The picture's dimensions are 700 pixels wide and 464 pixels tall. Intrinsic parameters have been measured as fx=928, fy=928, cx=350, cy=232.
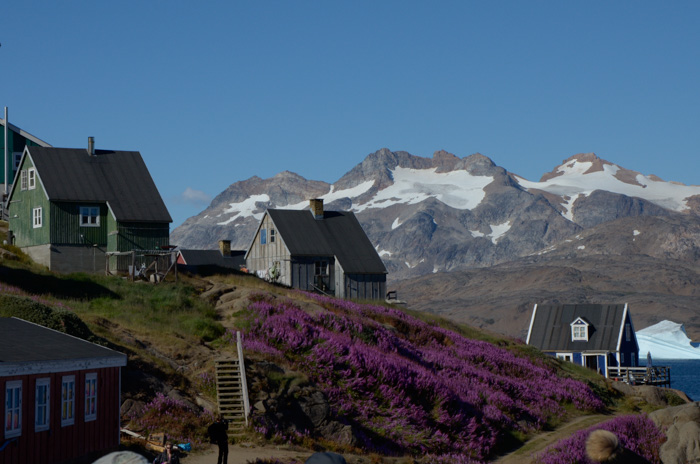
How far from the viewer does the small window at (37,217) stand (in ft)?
172

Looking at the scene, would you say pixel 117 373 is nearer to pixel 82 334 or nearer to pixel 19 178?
pixel 82 334

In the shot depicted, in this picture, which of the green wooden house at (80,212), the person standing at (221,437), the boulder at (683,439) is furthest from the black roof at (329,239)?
the person standing at (221,437)

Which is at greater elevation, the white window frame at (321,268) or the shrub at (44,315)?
the white window frame at (321,268)

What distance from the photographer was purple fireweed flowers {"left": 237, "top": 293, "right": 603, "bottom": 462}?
106ft

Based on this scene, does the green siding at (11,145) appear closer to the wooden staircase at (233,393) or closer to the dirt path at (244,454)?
the wooden staircase at (233,393)

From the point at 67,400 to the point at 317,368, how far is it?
14.1 m

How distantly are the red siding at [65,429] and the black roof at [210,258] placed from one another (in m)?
71.3

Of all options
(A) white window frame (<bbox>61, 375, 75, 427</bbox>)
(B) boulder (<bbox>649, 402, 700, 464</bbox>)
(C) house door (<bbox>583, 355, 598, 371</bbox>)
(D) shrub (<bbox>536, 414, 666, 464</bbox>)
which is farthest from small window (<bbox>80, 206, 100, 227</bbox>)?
(C) house door (<bbox>583, 355, 598, 371</bbox>)

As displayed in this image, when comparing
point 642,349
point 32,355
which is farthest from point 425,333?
point 642,349

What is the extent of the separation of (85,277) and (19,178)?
468 inches

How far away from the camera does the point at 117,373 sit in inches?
930

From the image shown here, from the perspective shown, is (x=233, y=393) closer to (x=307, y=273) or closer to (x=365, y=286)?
(x=307, y=273)

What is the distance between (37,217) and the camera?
173 ft

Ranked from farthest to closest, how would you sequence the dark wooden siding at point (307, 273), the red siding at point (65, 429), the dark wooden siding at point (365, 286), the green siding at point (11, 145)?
1. the dark wooden siding at point (365, 286)
2. the dark wooden siding at point (307, 273)
3. the green siding at point (11, 145)
4. the red siding at point (65, 429)
